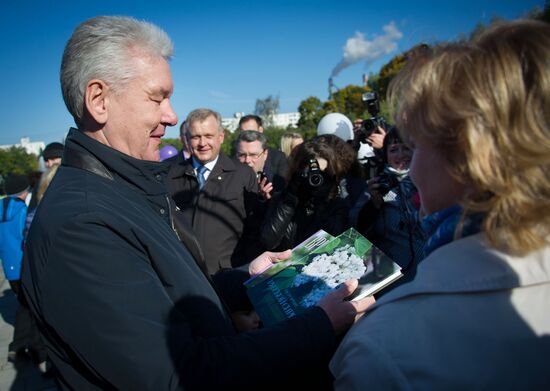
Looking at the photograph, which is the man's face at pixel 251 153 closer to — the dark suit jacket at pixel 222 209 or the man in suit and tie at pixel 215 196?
the man in suit and tie at pixel 215 196

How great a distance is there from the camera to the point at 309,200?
116 inches

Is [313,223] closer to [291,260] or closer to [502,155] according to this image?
[291,260]

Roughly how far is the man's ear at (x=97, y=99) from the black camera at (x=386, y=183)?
6.37ft

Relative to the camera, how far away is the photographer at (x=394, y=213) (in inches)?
93.5

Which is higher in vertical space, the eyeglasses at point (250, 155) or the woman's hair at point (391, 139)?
the eyeglasses at point (250, 155)

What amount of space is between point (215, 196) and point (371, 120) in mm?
1803

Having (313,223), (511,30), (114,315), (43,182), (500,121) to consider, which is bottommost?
(313,223)

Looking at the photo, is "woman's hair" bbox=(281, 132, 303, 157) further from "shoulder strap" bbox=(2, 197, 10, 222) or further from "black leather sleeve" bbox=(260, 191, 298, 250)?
"shoulder strap" bbox=(2, 197, 10, 222)

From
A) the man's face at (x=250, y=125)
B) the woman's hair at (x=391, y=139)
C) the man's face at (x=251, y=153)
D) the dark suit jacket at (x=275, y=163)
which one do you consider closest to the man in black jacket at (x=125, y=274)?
the woman's hair at (x=391, y=139)

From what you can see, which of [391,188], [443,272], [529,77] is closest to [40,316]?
[443,272]

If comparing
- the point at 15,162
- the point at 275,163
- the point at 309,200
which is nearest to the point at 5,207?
the point at 275,163

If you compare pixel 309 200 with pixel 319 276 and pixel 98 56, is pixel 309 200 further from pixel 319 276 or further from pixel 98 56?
pixel 98 56

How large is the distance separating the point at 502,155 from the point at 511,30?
30 centimetres

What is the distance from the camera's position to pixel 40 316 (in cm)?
114
